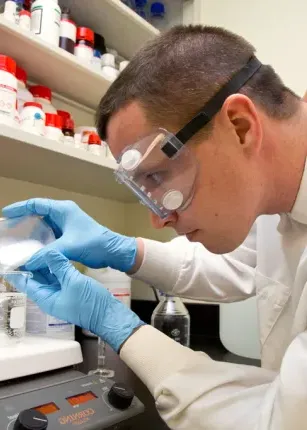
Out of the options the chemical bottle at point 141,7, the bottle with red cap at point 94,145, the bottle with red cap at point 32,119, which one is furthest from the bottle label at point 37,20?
the chemical bottle at point 141,7

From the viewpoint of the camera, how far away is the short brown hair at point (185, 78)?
0.76 m

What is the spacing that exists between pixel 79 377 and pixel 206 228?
0.39 m

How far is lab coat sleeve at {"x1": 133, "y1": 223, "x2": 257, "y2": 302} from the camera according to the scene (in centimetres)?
119

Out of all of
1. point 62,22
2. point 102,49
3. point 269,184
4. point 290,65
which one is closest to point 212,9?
point 290,65

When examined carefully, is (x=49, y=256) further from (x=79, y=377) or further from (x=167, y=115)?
(x=167, y=115)

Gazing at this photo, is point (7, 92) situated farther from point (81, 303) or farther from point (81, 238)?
point (81, 303)

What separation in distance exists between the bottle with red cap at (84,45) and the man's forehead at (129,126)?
2.33ft

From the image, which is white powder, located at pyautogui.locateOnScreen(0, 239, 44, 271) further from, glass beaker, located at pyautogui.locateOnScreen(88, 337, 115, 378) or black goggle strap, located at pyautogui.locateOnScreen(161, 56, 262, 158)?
black goggle strap, located at pyautogui.locateOnScreen(161, 56, 262, 158)

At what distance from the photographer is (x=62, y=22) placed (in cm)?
137

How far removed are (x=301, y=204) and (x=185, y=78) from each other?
1.17 feet

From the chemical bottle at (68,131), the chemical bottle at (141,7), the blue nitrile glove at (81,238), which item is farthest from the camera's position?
the chemical bottle at (141,7)

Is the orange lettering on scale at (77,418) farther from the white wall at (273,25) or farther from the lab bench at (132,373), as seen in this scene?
the white wall at (273,25)

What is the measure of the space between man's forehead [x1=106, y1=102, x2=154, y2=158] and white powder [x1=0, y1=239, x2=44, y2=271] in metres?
0.33

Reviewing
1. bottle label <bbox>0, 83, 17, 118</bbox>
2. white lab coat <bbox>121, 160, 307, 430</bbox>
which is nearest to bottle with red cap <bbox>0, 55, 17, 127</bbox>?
bottle label <bbox>0, 83, 17, 118</bbox>
